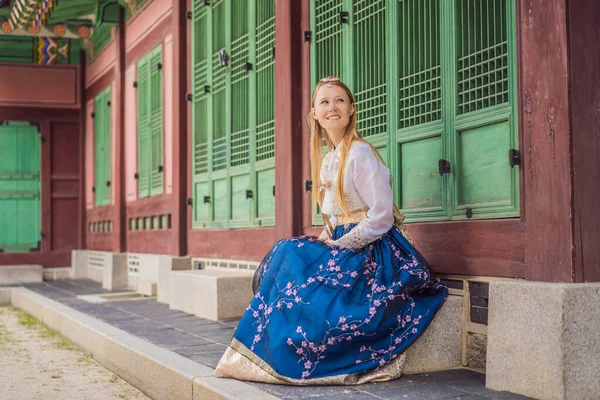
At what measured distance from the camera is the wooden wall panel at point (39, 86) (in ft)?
41.5

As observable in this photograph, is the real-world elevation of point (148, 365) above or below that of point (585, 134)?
below

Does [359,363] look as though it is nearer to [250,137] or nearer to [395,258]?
[395,258]

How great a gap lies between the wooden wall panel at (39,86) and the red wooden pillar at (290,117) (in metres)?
8.16

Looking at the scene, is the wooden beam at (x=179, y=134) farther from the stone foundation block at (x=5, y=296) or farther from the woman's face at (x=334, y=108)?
the woman's face at (x=334, y=108)

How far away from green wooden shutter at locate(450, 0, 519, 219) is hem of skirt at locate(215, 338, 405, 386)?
0.86 metres

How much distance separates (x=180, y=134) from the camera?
8.10 meters

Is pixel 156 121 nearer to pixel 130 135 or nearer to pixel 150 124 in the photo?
pixel 150 124

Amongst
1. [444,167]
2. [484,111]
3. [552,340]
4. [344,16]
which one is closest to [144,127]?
[344,16]

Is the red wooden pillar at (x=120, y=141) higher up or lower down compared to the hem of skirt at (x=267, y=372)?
higher up

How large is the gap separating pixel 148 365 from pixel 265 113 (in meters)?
2.64

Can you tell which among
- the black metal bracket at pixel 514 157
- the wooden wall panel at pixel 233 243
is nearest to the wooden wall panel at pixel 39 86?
the wooden wall panel at pixel 233 243

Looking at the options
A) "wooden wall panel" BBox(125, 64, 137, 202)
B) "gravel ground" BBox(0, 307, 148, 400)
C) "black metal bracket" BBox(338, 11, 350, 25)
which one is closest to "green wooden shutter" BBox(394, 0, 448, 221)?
"black metal bracket" BBox(338, 11, 350, 25)

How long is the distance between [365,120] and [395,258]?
4.55 ft

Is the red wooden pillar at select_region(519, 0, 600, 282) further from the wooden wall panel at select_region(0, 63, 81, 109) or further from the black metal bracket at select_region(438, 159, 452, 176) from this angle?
the wooden wall panel at select_region(0, 63, 81, 109)
